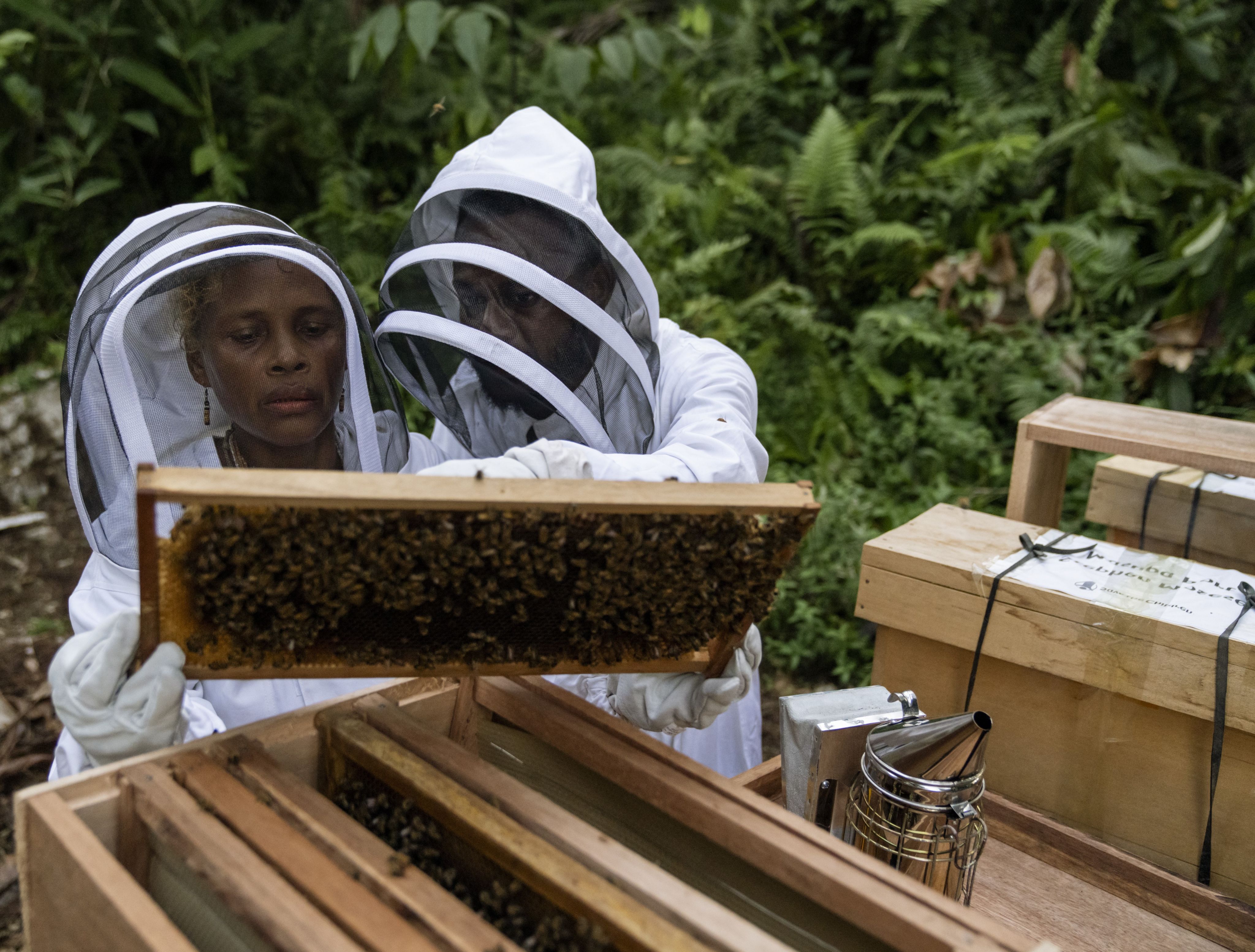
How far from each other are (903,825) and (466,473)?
3.01 ft

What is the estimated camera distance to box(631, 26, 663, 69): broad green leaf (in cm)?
509

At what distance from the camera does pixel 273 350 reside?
7.01 ft

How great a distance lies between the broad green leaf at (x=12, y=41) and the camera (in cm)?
541

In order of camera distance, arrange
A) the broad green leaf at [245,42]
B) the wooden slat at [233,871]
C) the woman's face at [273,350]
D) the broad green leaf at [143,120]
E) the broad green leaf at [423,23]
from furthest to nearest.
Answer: the broad green leaf at [245,42] → the broad green leaf at [143,120] → the broad green leaf at [423,23] → the woman's face at [273,350] → the wooden slat at [233,871]

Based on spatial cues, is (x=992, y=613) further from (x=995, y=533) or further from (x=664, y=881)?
(x=664, y=881)

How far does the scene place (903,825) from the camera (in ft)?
4.94

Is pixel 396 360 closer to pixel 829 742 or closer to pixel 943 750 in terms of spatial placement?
pixel 829 742

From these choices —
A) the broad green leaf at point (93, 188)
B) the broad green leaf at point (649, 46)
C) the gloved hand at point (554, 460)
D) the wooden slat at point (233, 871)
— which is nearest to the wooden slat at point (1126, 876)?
the gloved hand at point (554, 460)

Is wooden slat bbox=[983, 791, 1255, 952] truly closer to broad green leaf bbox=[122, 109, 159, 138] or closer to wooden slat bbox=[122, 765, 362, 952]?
wooden slat bbox=[122, 765, 362, 952]

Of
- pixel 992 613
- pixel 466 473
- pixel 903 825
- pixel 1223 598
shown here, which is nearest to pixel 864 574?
pixel 992 613

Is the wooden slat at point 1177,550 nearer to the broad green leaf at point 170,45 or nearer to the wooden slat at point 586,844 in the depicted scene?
the wooden slat at point 586,844

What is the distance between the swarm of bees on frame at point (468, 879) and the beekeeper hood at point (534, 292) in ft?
3.28

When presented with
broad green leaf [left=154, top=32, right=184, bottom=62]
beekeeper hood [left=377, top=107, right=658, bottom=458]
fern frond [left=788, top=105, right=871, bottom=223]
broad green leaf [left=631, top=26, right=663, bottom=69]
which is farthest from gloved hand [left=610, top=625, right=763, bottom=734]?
broad green leaf [left=154, top=32, right=184, bottom=62]

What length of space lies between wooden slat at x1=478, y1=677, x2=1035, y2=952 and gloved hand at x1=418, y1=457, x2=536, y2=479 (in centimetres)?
38
